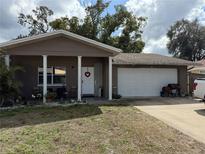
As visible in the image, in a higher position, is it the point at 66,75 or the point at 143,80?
the point at 66,75

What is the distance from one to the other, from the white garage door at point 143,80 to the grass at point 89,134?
7.31 meters

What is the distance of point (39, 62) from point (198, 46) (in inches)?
1326

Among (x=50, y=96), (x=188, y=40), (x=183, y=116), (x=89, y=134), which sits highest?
(x=188, y=40)

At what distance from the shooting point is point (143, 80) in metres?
20.4

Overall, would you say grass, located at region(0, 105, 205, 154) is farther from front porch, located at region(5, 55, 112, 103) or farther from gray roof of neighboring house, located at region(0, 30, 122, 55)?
front porch, located at region(5, 55, 112, 103)

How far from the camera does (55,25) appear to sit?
36.3 metres

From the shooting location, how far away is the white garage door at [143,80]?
65.9 ft

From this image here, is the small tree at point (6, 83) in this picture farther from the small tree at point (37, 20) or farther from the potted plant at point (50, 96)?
the small tree at point (37, 20)

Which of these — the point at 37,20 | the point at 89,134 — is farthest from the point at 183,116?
the point at 37,20

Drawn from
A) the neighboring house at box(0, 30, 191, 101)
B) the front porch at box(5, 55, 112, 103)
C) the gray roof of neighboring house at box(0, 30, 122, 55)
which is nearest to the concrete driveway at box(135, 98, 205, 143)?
the neighboring house at box(0, 30, 191, 101)

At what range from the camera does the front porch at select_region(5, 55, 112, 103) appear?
62.2 feet

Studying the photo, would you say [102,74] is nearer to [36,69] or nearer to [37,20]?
[36,69]

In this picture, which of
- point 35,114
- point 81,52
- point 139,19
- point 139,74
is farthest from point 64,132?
point 139,19

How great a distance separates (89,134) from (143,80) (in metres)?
12.0
